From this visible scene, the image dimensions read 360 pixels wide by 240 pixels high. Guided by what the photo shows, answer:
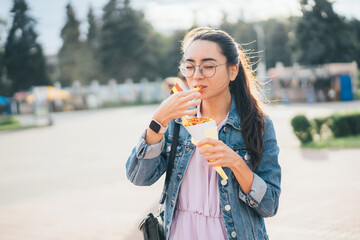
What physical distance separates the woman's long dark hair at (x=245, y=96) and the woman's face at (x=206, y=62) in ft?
0.12

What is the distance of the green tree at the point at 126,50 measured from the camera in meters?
57.7

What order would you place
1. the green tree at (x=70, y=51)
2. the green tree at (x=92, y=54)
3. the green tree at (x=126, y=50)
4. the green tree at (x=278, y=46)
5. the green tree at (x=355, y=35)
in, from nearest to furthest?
the green tree at (x=355, y=35) < the green tree at (x=278, y=46) < the green tree at (x=126, y=50) < the green tree at (x=92, y=54) < the green tree at (x=70, y=51)

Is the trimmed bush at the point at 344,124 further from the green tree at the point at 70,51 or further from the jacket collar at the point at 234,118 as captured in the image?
the green tree at the point at 70,51

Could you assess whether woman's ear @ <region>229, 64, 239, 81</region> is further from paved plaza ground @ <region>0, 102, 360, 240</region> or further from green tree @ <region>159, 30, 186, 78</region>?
green tree @ <region>159, 30, 186, 78</region>

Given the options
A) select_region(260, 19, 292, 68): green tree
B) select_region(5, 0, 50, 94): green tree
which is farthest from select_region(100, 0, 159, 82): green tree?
select_region(260, 19, 292, 68): green tree

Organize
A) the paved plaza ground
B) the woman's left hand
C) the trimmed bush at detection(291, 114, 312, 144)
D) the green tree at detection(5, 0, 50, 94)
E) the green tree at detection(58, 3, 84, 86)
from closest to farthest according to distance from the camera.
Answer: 1. the woman's left hand
2. the paved plaza ground
3. the trimmed bush at detection(291, 114, 312, 144)
4. the green tree at detection(5, 0, 50, 94)
5. the green tree at detection(58, 3, 84, 86)

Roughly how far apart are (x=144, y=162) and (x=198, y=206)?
36cm

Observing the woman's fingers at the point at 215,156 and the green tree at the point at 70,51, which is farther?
the green tree at the point at 70,51

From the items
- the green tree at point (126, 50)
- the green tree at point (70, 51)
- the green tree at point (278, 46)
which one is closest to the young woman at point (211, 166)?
the green tree at point (278, 46)

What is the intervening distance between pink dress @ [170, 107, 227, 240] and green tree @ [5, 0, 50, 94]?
55826 mm

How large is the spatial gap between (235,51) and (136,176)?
86 cm

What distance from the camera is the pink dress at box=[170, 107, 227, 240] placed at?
185cm

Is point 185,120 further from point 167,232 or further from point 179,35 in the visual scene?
point 179,35

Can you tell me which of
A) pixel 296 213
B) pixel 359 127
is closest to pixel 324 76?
pixel 359 127
